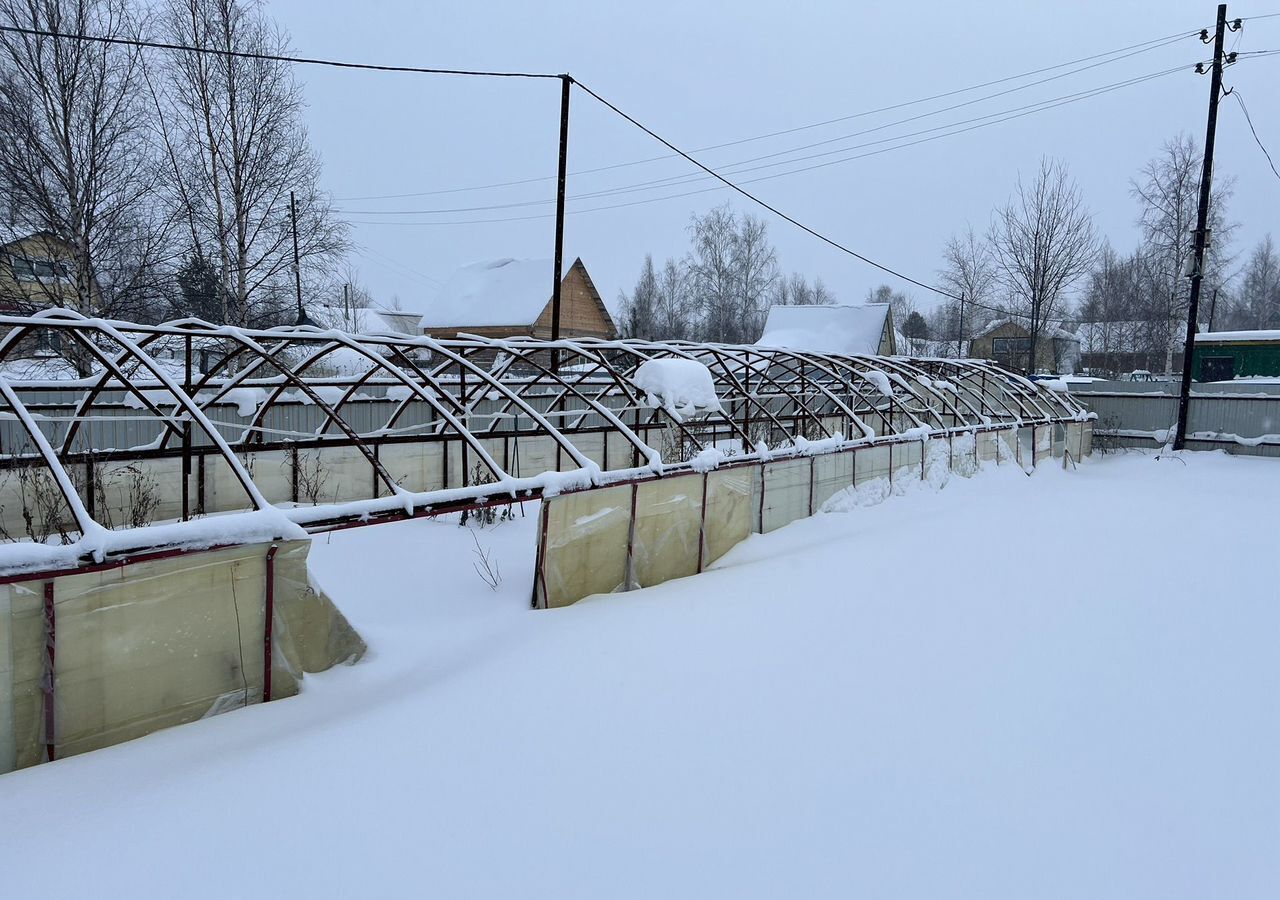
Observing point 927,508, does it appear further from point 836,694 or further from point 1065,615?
point 836,694

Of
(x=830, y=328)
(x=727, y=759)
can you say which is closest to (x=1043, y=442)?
(x=727, y=759)

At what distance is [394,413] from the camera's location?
11.6 metres

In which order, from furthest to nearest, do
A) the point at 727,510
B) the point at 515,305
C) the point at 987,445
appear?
the point at 515,305
the point at 987,445
the point at 727,510

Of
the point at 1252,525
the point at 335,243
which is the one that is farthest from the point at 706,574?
the point at 335,243

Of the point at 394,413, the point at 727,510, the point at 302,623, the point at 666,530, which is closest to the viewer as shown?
the point at 302,623

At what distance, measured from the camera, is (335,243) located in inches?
697

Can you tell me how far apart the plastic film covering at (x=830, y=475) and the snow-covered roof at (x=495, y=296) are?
22195 mm

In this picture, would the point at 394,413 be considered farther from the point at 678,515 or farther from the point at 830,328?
the point at 830,328

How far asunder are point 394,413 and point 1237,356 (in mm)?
28901

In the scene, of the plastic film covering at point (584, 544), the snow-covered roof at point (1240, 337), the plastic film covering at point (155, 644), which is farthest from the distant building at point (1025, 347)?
the plastic film covering at point (155, 644)

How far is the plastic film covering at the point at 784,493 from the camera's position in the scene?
9.48 metres

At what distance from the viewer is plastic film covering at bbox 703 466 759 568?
841 centimetres

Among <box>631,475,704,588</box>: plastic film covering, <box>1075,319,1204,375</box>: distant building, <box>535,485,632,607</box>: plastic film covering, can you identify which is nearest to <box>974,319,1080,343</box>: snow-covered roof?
<box>1075,319,1204,375</box>: distant building

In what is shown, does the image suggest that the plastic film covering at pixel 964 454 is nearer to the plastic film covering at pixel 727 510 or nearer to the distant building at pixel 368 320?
the plastic film covering at pixel 727 510
